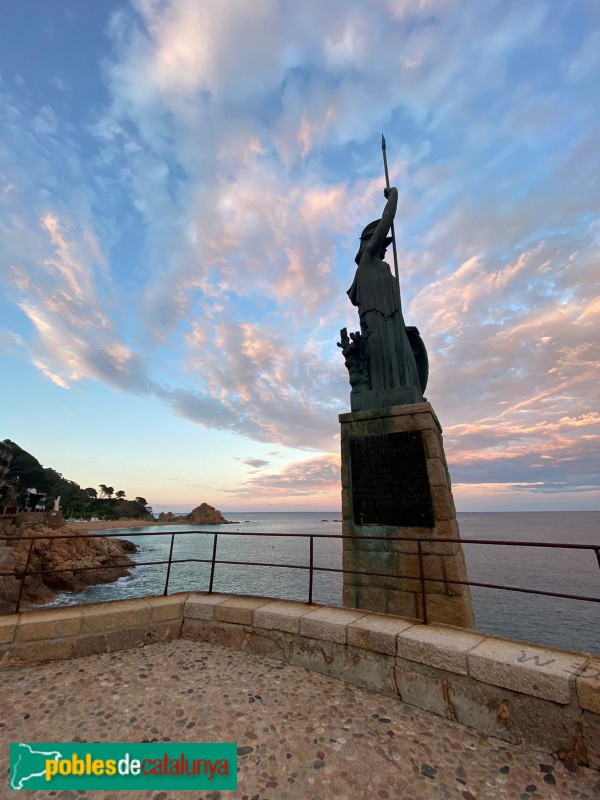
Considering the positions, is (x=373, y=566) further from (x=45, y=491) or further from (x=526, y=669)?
(x=45, y=491)

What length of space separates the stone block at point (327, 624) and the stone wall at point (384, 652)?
10 millimetres

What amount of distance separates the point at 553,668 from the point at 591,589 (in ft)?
97.3

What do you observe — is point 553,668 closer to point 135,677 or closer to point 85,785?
point 85,785

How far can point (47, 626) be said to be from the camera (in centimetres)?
440

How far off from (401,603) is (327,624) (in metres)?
1.77

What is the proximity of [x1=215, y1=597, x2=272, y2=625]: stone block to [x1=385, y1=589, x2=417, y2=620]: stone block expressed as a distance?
A: 1.83m

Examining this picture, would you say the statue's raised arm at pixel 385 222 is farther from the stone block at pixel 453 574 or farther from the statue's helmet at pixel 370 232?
the stone block at pixel 453 574

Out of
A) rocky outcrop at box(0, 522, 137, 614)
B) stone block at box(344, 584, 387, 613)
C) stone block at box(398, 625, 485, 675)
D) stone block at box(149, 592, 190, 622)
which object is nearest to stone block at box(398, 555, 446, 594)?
stone block at box(344, 584, 387, 613)

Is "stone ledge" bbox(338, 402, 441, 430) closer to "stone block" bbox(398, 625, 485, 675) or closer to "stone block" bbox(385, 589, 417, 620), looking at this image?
"stone block" bbox(385, 589, 417, 620)

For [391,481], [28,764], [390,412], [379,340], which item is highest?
[379,340]

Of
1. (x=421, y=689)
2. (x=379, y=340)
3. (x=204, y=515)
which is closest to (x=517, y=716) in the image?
(x=421, y=689)

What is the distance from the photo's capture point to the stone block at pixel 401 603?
526cm

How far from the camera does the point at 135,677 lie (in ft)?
12.5

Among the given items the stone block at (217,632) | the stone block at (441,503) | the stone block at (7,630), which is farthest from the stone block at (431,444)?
the stone block at (7,630)
